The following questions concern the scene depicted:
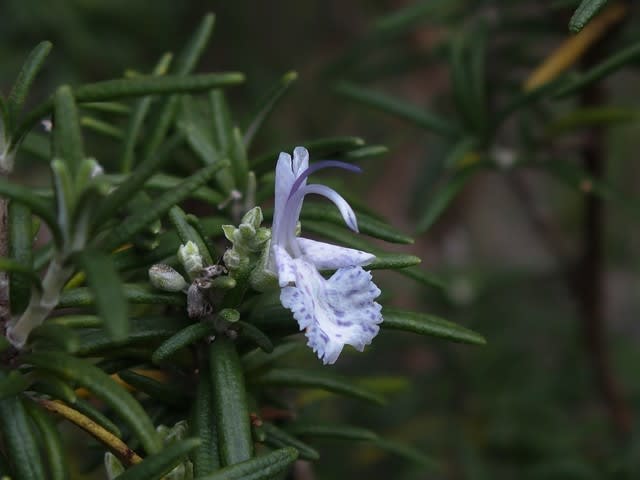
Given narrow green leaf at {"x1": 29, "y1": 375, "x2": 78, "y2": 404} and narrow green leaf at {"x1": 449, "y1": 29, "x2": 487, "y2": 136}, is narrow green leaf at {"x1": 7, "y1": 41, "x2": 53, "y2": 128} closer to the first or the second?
narrow green leaf at {"x1": 29, "y1": 375, "x2": 78, "y2": 404}

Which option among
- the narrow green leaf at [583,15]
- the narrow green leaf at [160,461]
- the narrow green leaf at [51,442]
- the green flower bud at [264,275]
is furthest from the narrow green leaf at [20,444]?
the narrow green leaf at [583,15]

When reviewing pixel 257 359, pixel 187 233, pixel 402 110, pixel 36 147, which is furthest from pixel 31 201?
pixel 402 110

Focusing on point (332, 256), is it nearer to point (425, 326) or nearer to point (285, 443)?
point (425, 326)

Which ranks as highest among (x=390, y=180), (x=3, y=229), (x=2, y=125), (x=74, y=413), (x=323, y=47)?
(x=323, y=47)

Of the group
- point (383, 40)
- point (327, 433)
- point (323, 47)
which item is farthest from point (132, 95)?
point (323, 47)

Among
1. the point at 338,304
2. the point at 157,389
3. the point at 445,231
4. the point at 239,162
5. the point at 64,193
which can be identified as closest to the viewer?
the point at 64,193

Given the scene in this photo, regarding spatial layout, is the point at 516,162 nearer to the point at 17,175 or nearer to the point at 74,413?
the point at 74,413
